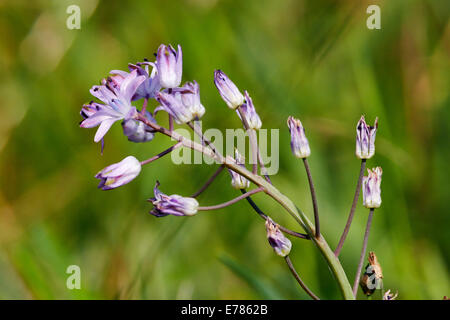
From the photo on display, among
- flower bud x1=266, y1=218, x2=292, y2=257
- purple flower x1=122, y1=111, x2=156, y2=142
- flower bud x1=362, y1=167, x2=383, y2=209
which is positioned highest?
purple flower x1=122, y1=111, x2=156, y2=142

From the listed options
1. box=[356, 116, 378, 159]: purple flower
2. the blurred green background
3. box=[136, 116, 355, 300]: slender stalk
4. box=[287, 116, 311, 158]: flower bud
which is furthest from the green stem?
the blurred green background

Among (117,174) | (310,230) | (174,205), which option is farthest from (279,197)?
(117,174)

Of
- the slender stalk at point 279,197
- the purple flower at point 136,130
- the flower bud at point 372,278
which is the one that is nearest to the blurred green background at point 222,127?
the flower bud at point 372,278

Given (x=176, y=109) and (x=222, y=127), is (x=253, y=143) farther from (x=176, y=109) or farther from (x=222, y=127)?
(x=222, y=127)

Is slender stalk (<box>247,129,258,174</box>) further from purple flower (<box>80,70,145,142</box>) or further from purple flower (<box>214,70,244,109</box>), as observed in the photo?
purple flower (<box>80,70,145,142</box>)
